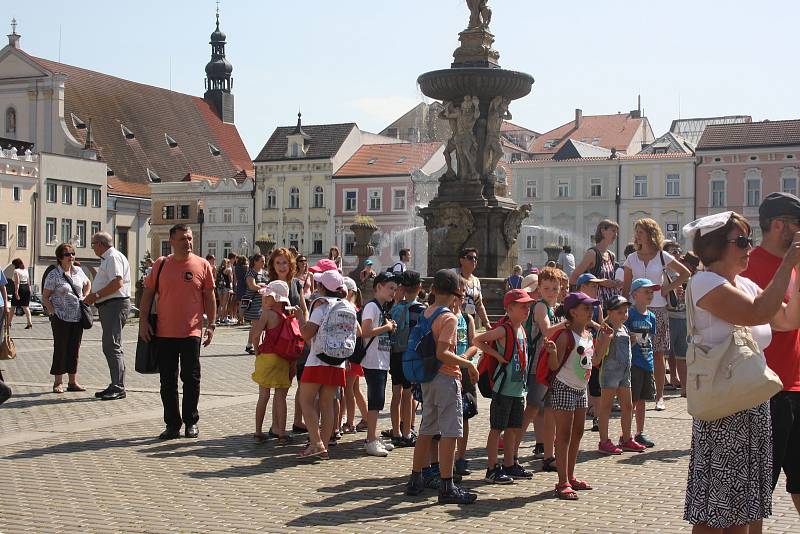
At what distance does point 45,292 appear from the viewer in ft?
47.1

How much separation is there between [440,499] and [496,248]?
56.1 feet

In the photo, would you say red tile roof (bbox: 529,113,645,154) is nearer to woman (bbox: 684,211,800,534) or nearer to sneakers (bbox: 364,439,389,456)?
sneakers (bbox: 364,439,389,456)

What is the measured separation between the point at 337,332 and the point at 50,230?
64.2 metres

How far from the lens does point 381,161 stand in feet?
264

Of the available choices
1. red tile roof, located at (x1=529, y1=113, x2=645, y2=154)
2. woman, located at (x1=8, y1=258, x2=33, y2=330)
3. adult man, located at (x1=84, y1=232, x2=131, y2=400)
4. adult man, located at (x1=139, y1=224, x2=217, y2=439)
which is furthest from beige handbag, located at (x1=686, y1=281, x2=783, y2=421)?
red tile roof, located at (x1=529, y1=113, x2=645, y2=154)

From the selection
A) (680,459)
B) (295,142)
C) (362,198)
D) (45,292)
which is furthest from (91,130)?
(680,459)

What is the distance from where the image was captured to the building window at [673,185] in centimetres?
7219

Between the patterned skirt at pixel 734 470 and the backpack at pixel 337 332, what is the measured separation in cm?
458

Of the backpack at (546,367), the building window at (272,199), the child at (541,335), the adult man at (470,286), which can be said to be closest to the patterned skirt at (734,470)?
the backpack at (546,367)

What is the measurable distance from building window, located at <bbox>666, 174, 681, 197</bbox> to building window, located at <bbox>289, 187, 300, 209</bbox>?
1002 inches

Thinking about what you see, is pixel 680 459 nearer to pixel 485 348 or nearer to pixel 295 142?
pixel 485 348

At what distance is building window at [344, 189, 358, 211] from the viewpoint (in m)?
80.4

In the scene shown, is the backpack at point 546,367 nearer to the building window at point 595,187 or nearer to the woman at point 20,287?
the woman at point 20,287

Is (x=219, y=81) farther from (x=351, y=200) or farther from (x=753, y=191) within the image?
(x=753, y=191)
